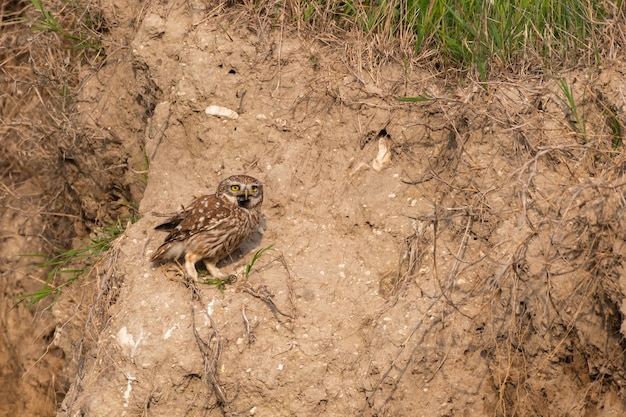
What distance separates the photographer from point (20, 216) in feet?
22.6

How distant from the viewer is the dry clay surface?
431 cm

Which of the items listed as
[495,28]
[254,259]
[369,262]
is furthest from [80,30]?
[495,28]

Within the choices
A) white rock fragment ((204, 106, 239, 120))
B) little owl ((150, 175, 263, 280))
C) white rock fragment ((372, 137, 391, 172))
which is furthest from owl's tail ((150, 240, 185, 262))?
white rock fragment ((372, 137, 391, 172))

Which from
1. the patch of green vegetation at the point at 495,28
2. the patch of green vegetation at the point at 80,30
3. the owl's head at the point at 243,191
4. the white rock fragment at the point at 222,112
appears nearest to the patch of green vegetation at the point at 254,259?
the owl's head at the point at 243,191

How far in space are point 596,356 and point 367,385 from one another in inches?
46.7

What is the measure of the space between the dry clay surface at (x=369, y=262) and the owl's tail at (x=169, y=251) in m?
0.11

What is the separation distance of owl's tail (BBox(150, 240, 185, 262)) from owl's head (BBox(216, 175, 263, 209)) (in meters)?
0.41

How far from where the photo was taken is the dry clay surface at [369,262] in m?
4.31

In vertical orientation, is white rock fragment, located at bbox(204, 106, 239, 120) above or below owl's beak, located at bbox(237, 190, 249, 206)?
above

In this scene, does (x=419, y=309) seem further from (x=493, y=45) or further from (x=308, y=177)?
(x=493, y=45)

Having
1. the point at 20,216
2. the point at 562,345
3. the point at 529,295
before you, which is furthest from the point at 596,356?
the point at 20,216

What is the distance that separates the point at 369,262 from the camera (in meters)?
4.77

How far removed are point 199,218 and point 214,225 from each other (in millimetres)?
102

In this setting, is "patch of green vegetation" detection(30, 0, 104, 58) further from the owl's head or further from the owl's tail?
the owl's tail
